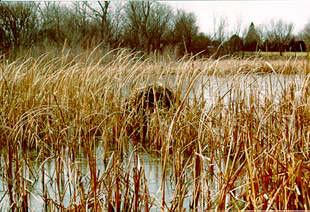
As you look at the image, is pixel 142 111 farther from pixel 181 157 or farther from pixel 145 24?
pixel 145 24

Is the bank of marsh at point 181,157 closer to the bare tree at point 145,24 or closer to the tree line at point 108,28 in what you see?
the tree line at point 108,28

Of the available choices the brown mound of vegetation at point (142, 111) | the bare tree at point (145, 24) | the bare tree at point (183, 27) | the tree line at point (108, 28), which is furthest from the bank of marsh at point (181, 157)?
the bare tree at point (183, 27)

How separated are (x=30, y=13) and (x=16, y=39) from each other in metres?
1.11

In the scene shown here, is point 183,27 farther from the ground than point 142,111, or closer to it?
farther from the ground

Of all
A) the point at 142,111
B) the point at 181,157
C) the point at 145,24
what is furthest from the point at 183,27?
the point at 181,157

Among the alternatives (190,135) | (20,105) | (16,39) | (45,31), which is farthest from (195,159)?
(45,31)

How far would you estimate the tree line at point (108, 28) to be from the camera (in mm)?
13883

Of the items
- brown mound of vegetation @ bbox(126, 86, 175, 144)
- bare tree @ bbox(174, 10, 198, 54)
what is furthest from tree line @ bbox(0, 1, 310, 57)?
brown mound of vegetation @ bbox(126, 86, 175, 144)

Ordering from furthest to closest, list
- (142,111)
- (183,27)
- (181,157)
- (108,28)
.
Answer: (183,27) < (108,28) < (142,111) < (181,157)

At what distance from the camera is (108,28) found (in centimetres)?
1733

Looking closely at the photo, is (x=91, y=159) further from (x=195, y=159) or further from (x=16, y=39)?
(x=16, y=39)

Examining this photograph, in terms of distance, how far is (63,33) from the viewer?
15914mm

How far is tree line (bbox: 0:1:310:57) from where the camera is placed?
45.5ft

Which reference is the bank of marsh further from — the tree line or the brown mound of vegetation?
the tree line
